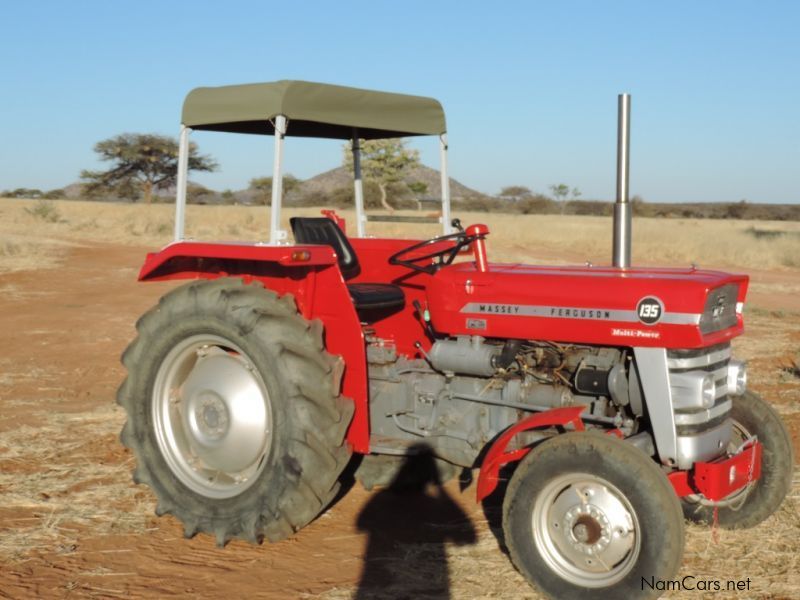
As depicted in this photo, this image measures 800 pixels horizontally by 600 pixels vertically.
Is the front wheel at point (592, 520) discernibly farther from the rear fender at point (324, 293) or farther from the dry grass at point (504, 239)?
the dry grass at point (504, 239)

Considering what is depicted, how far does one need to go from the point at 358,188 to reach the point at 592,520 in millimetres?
3141

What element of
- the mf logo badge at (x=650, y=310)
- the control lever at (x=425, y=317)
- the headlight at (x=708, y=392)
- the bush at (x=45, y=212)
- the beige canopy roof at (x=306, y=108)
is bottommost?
the headlight at (x=708, y=392)

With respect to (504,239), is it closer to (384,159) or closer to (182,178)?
(384,159)

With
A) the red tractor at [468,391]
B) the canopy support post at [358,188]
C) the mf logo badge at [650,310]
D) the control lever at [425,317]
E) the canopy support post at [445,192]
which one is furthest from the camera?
the canopy support post at [358,188]

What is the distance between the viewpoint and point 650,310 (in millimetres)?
4090

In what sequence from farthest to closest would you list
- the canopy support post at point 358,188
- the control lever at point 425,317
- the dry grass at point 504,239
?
the dry grass at point 504,239 → the canopy support post at point 358,188 → the control lever at point 425,317

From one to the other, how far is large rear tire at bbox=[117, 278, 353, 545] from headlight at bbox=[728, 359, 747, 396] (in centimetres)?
183

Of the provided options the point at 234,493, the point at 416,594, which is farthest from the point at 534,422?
the point at 234,493

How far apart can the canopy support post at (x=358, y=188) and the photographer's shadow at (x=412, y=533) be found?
167cm

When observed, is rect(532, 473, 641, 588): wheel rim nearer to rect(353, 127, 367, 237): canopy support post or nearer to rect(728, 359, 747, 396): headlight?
rect(728, 359, 747, 396): headlight

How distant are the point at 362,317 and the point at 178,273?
3.59 ft

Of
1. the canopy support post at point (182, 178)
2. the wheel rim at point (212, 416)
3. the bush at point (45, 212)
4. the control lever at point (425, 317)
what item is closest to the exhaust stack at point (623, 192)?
the control lever at point (425, 317)

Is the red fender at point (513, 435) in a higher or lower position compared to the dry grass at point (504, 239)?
lower

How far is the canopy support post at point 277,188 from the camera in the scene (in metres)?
4.59
